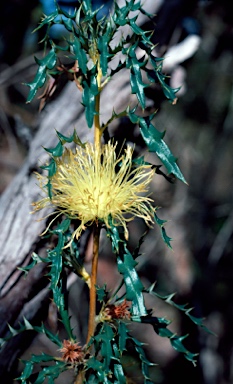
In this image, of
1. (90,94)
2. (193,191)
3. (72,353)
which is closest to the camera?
(90,94)

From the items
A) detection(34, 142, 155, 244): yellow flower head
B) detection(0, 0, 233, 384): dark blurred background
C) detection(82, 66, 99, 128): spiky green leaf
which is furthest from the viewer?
detection(0, 0, 233, 384): dark blurred background

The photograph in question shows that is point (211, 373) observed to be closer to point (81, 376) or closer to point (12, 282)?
point (12, 282)

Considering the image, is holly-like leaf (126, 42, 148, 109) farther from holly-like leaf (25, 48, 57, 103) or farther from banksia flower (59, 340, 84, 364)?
banksia flower (59, 340, 84, 364)

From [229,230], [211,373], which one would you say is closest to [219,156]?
[229,230]

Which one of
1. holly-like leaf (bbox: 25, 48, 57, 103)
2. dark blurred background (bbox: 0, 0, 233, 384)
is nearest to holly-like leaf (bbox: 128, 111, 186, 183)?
holly-like leaf (bbox: 25, 48, 57, 103)

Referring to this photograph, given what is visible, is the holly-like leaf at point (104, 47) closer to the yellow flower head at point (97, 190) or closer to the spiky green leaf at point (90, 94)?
the spiky green leaf at point (90, 94)

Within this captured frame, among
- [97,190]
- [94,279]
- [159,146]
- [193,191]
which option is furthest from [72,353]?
[193,191]

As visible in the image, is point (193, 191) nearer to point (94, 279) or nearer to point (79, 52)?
point (94, 279)

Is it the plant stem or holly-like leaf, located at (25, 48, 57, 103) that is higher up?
holly-like leaf, located at (25, 48, 57, 103)
